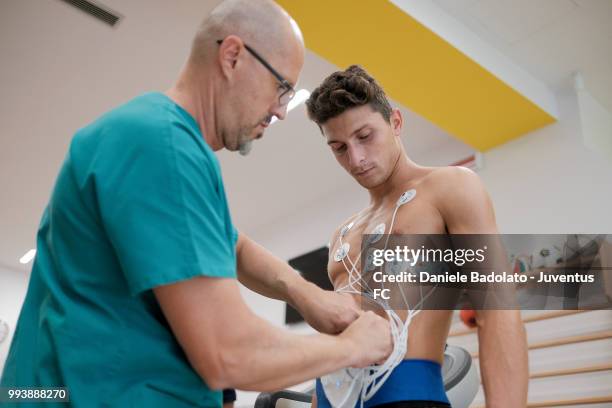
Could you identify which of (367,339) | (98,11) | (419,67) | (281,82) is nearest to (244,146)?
(281,82)

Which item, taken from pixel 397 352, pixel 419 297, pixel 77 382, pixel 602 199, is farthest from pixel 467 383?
pixel 602 199

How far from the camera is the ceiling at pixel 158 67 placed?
3.29 meters

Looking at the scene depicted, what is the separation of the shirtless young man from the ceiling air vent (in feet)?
7.66

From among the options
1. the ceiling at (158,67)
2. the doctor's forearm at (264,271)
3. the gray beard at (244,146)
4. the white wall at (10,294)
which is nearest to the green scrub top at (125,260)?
the gray beard at (244,146)

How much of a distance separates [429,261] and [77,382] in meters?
0.87

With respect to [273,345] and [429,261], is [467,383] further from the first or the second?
[273,345]

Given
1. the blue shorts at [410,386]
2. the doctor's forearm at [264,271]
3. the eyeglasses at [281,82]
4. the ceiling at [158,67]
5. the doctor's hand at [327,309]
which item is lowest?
the blue shorts at [410,386]

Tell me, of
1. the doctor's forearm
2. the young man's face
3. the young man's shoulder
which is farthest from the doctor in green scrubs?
the young man's face

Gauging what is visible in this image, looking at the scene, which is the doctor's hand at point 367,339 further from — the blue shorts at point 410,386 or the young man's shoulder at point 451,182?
the young man's shoulder at point 451,182

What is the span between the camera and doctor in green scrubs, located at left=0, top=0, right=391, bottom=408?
0.66 meters

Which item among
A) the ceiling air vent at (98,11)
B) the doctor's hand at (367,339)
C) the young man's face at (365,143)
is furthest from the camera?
the ceiling air vent at (98,11)

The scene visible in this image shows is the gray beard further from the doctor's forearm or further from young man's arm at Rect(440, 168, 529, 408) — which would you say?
young man's arm at Rect(440, 168, 529, 408)

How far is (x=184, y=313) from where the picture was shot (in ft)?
2.16

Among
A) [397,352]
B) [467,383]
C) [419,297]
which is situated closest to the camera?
[397,352]
